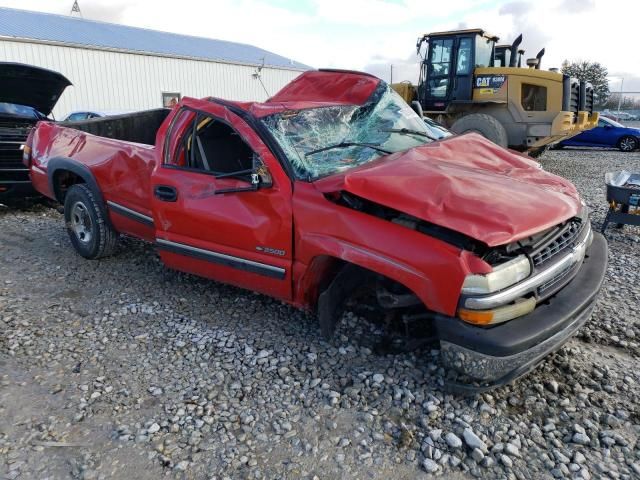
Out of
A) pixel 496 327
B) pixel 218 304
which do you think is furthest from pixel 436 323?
pixel 218 304

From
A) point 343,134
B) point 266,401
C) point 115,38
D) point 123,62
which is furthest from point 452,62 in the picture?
point 115,38

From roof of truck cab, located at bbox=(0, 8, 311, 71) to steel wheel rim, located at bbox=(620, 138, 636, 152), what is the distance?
1909cm

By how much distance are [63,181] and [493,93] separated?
8901 mm

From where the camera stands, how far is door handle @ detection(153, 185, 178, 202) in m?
3.68

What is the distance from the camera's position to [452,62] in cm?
1072

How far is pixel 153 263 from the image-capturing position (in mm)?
5020

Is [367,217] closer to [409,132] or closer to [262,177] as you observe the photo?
[262,177]

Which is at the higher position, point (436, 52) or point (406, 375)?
point (436, 52)

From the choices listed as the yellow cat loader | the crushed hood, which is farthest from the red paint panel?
the yellow cat loader

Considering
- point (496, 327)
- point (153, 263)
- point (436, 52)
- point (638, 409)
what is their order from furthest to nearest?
point (436, 52), point (153, 263), point (638, 409), point (496, 327)

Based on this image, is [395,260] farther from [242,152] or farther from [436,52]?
[436,52]

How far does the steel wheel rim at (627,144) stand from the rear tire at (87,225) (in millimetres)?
16938

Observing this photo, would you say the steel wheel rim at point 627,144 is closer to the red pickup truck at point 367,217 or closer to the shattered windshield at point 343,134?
the red pickup truck at point 367,217

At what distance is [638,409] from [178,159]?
3552mm
